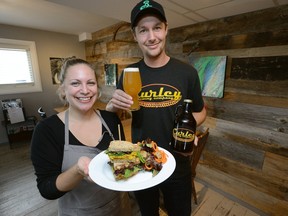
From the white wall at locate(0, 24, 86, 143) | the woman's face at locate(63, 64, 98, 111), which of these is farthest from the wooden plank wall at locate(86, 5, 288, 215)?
the white wall at locate(0, 24, 86, 143)

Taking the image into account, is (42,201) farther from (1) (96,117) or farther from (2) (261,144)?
(2) (261,144)

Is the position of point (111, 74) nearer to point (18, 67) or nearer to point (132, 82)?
point (18, 67)

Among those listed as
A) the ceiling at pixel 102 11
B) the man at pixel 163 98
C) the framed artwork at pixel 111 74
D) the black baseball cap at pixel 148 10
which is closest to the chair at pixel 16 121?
the ceiling at pixel 102 11

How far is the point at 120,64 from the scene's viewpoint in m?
3.49

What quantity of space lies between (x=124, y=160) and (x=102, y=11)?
1751 mm

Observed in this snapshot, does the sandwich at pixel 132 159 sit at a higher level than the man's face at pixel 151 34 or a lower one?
lower

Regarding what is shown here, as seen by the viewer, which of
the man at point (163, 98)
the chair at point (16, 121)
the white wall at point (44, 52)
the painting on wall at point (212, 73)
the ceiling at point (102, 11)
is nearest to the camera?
the man at point (163, 98)

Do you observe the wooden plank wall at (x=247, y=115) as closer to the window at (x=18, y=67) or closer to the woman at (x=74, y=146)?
the woman at (x=74, y=146)

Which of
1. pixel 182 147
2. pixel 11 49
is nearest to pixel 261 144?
pixel 182 147

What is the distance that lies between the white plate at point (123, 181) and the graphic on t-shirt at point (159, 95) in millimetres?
350

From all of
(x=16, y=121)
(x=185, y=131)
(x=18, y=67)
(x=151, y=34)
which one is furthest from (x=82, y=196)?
(x=18, y=67)

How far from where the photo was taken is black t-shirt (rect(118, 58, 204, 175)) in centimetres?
104

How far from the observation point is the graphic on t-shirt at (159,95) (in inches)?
40.9

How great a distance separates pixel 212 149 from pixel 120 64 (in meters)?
2.48
